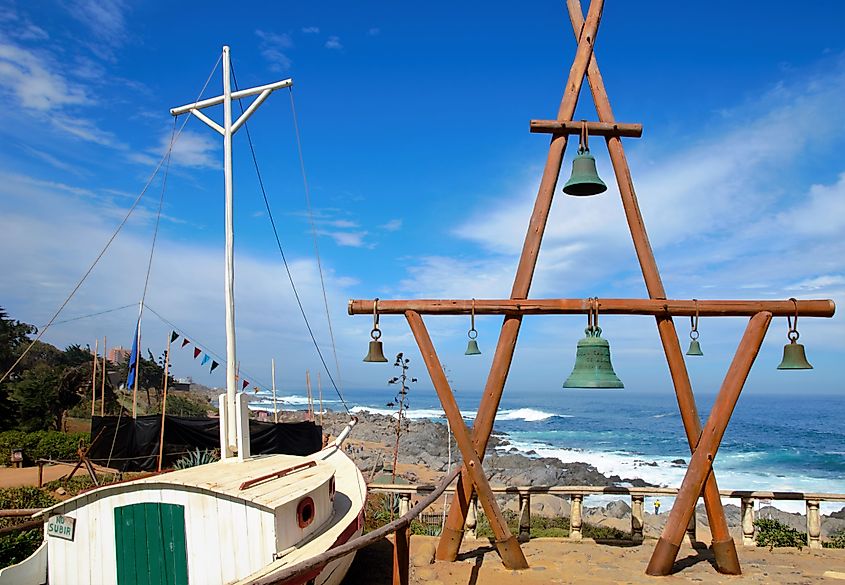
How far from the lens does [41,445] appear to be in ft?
64.7

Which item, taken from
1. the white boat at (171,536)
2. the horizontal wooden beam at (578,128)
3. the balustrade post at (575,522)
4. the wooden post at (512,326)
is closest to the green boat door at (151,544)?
the white boat at (171,536)

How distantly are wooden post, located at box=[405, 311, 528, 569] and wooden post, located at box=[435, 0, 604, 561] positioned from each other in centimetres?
12

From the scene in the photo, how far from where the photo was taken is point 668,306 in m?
6.65

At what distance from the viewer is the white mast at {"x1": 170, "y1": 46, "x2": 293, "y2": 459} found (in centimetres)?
717

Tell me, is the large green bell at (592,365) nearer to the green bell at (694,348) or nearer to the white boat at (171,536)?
the green bell at (694,348)

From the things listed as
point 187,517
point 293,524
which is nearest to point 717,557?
point 293,524

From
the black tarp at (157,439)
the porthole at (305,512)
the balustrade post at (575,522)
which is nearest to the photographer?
the porthole at (305,512)

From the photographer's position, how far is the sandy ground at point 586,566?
6.36 metres

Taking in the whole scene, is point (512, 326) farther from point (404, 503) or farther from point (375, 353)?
point (404, 503)

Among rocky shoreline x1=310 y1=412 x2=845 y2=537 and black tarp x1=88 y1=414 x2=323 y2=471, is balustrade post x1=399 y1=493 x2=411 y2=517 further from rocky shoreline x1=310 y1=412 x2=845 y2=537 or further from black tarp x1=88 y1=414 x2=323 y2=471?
black tarp x1=88 y1=414 x2=323 y2=471

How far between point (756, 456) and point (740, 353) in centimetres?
4579

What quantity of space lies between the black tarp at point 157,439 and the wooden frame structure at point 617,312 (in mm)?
9770

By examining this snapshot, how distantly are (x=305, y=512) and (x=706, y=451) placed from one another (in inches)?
173

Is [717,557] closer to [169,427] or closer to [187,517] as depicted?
[187,517]
